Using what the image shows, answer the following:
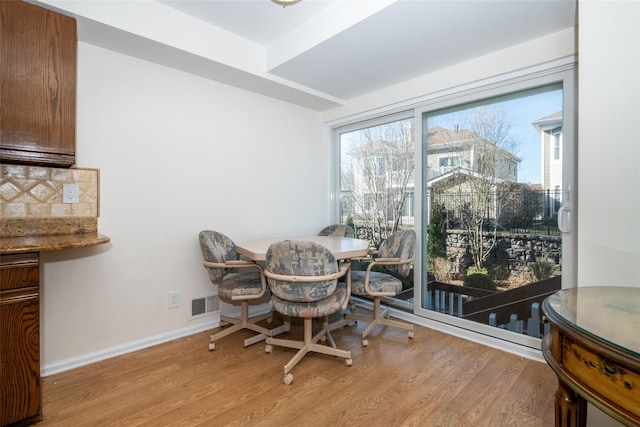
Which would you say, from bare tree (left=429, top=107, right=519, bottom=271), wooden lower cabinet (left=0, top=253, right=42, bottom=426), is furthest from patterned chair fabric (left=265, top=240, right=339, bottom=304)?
bare tree (left=429, top=107, right=519, bottom=271)

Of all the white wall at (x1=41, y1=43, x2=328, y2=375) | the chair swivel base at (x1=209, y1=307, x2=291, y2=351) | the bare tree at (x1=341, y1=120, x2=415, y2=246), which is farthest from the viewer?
the bare tree at (x1=341, y1=120, x2=415, y2=246)

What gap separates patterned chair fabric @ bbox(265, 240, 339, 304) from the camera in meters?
1.98

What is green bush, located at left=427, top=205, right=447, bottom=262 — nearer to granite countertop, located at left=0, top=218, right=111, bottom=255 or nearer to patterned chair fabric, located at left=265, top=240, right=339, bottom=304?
patterned chair fabric, located at left=265, top=240, right=339, bottom=304

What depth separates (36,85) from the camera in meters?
1.71

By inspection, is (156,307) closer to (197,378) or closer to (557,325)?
(197,378)

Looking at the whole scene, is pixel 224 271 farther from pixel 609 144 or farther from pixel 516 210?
pixel 609 144

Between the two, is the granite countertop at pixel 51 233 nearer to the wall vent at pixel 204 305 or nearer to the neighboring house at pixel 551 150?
the wall vent at pixel 204 305

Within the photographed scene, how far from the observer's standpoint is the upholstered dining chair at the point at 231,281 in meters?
2.41

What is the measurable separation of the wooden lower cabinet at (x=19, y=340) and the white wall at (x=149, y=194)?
65 cm

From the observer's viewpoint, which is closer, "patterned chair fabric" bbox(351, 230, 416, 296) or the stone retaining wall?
the stone retaining wall

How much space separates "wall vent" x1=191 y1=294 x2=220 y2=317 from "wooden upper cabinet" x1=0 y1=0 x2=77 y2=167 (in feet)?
4.93

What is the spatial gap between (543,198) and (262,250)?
2.18 meters

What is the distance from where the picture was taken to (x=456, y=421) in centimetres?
163

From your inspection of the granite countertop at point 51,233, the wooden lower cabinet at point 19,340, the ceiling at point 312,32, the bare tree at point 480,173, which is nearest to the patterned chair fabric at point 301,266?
the granite countertop at point 51,233
